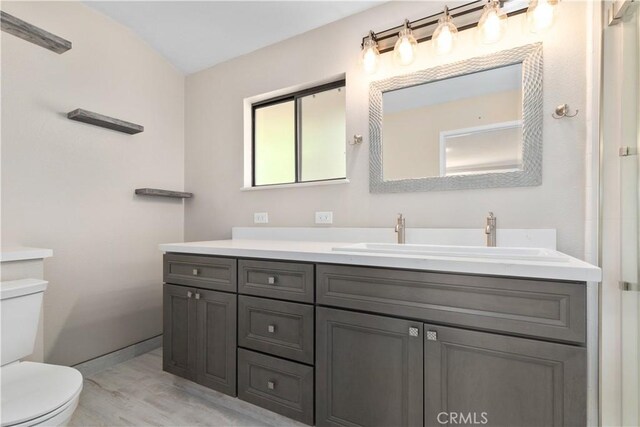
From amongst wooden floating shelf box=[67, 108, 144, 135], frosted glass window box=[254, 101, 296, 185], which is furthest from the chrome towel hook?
wooden floating shelf box=[67, 108, 144, 135]

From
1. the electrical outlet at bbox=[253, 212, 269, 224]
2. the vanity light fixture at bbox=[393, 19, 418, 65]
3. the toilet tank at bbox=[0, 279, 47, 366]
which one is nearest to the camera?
the toilet tank at bbox=[0, 279, 47, 366]

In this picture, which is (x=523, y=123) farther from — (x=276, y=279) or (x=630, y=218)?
(x=276, y=279)

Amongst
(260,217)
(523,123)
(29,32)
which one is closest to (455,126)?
(523,123)

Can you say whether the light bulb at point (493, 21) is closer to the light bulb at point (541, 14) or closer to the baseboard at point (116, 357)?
the light bulb at point (541, 14)

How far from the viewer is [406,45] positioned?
66.9 inches

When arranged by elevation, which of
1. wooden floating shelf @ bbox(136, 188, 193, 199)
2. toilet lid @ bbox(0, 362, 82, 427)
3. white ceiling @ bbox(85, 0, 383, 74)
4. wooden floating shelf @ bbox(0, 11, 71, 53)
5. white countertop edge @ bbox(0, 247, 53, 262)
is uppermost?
white ceiling @ bbox(85, 0, 383, 74)

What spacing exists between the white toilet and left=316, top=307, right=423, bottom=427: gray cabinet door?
3.15 feet

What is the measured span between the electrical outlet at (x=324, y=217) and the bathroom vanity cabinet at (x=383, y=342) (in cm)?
65

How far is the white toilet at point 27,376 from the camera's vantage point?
1.05 m

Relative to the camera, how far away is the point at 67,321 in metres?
1.97

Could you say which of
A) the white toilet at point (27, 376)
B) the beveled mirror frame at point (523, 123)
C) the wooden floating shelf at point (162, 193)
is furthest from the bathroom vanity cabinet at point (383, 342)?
the wooden floating shelf at point (162, 193)

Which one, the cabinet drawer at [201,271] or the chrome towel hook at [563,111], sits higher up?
the chrome towel hook at [563,111]

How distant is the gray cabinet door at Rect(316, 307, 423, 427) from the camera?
115 cm

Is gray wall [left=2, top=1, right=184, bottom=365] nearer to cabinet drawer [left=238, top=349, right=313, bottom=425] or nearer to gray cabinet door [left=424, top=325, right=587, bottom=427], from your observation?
cabinet drawer [left=238, top=349, right=313, bottom=425]
